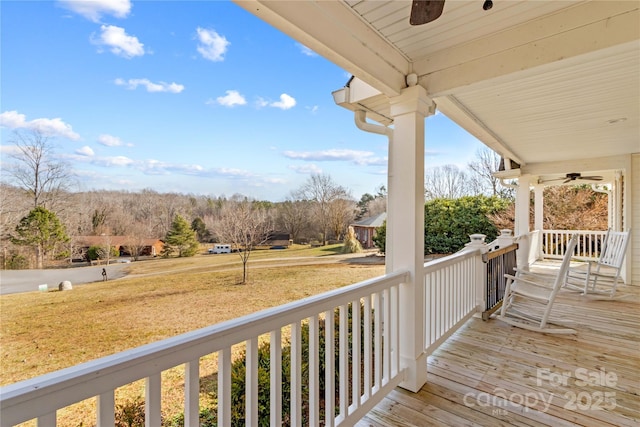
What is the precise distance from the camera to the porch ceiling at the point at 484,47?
1.45m

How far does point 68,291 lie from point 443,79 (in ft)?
16.3

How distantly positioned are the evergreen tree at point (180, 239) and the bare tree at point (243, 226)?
0.55 metres

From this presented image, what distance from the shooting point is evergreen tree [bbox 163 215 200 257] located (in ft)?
14.7

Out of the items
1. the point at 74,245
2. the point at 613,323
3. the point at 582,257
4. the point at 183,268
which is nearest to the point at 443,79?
the point at 613,323

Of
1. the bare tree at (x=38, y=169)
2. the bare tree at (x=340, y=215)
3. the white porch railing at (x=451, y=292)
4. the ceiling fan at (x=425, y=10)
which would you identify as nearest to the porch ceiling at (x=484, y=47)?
the ceiling fan at (x=425, y=10)

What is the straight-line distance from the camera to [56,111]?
391 centimetres

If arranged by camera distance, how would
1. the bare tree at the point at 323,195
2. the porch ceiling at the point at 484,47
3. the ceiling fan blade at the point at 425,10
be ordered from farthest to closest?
the bare tree at the point at 323,195 → the porch ceiling at the point at 484,47 → the ceiling fan blade at the point at 425,10

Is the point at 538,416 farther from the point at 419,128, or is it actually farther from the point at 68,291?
the point at 68,291

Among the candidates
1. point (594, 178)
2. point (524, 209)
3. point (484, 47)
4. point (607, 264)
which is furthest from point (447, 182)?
point (484, 47)

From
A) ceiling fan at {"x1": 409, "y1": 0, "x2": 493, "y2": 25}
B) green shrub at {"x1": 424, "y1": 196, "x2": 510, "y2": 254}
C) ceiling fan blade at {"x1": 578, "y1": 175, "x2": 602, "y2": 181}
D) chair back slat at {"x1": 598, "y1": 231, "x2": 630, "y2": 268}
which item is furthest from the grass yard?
ceiling fan blade at {"x1": 578, "y1": 175, "x2": 602, "y2": 181}

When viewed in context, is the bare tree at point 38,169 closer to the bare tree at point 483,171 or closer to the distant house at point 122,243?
the distant house at point 122,243

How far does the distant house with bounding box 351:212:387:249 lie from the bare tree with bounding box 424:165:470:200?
631 cm

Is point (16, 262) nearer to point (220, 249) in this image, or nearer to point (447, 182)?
point (220, 249)

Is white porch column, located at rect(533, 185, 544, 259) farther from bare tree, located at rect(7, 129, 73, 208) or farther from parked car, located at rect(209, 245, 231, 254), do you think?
bare tree, located at rect(7, 129, 73, 208)
